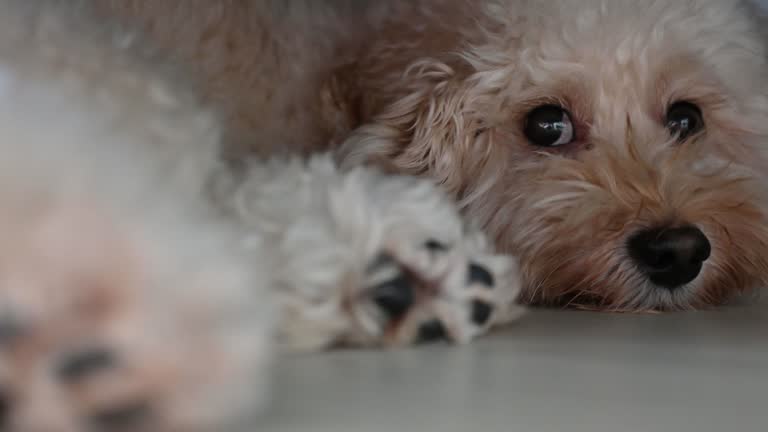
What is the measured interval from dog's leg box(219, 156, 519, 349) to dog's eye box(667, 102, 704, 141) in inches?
27.9

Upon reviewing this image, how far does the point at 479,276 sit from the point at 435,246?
0.06 meters

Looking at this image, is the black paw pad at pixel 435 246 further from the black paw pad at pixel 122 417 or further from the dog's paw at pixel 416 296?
the black paw pad at pixel 122 417

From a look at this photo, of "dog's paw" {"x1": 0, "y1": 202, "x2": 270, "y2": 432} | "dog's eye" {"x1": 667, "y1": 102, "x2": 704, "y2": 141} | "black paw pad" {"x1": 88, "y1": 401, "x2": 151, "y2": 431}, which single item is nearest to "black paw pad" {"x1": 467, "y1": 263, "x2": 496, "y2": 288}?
"dog's paw" {"x1": 0, "y1": 202, "x2": 270, "y2": 432}

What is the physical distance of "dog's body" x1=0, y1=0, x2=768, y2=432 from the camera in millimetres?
638

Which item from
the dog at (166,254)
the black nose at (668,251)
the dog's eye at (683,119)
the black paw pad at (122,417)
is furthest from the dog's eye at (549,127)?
the black paw pad at (122,417)

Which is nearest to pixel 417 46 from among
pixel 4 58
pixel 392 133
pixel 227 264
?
pixel 392 133

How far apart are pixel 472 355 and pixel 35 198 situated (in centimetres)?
49

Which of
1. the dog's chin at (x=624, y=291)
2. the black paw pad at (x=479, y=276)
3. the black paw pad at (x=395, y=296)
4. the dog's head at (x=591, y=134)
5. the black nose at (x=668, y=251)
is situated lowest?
the black paw pad at (x=395, y=296)

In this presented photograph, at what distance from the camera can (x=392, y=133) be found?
5.66 ft

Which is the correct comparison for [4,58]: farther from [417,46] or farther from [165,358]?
[417,46]

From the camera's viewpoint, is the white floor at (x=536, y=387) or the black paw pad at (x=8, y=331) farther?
the white floor at (x=536, y=387)

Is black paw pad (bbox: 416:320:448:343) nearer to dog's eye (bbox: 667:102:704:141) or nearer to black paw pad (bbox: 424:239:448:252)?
black paw pad (bbox: 424:239:448:252)

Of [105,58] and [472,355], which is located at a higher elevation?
[105,58]

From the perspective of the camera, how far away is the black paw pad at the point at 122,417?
60 centimetres
